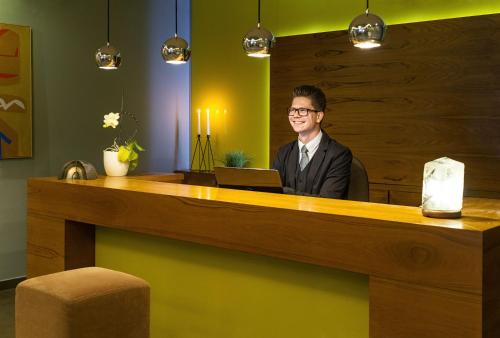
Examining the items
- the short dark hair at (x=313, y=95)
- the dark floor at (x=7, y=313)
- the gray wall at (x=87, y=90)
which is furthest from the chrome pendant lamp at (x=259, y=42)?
the gray wall at (x=87, y=90)

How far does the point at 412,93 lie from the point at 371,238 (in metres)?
2.68

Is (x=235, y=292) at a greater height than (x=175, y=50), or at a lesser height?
lesser

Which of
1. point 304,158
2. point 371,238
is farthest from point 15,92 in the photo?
point 371,238

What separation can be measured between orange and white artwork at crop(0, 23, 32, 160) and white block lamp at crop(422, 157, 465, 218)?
152 inches

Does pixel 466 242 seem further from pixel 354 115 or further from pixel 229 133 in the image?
pixel 229 133

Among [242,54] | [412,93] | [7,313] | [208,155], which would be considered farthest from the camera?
[208,155]

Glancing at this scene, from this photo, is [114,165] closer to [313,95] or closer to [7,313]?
[7,313]

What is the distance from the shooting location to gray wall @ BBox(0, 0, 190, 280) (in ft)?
18.2

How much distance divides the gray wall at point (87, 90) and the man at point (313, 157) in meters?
2.52

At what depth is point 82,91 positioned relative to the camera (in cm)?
592

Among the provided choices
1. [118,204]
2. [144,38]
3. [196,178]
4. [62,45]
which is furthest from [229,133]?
[118,204]

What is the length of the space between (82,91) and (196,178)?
1280mm

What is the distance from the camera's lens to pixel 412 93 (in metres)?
4.98

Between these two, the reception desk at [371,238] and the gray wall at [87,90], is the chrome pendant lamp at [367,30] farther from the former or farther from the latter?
the gray wall at [87,90]
